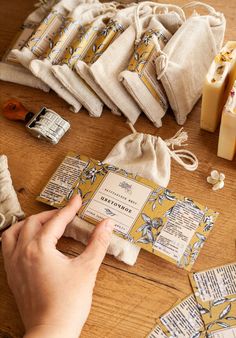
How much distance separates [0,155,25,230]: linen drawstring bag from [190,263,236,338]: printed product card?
0.31 metres

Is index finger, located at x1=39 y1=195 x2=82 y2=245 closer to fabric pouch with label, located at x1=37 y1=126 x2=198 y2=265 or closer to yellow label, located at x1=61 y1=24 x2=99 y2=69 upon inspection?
fabric pouch with label, located at x1=37 y1=126 x2=198 y2=265

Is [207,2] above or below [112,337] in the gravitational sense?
above

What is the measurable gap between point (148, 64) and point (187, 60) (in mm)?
74

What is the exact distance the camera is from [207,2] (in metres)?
0.93

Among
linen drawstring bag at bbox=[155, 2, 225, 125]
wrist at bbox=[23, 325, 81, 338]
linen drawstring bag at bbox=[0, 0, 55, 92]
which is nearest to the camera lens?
wrist at bbox=[23, 325, 81, 338]

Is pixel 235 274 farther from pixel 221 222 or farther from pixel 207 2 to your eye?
pixel 207 2

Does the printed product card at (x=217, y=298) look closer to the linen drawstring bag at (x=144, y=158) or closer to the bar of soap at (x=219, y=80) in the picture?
the linen drawstring bag at (x=144, y=158)

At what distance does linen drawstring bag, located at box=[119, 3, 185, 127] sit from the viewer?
734 millimetres

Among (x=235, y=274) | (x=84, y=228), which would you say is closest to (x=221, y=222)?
(x=235, y=274)

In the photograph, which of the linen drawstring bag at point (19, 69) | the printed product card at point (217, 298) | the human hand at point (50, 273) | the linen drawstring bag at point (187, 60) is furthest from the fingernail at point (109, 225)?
the linen drawstring bag at point (19, 69)

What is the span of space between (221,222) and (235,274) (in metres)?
0.09

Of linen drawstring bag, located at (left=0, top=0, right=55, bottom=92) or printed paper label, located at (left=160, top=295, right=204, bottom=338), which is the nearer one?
printed paper label, located at (left=160, top=295, right=204, bottom=338)

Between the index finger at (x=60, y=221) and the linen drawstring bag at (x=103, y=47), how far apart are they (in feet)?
0.75

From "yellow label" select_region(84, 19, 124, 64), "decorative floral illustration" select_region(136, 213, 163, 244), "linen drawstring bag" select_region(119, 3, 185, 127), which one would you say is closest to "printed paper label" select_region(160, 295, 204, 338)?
"decorative floral illustration" select_region(136, 213, 163, 244)
